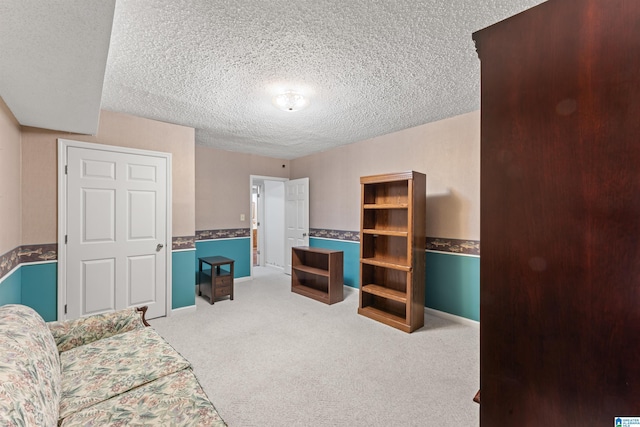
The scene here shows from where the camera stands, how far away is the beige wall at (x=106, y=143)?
2.80 meters

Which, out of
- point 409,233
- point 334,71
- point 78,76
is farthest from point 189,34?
point 409,233

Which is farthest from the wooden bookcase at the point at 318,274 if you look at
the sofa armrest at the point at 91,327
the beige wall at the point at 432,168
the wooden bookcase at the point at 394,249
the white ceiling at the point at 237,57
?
the sofa armrest at the point at 91,327

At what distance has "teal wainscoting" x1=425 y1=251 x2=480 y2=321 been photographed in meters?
3.29

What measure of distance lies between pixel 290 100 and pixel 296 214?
129 inches

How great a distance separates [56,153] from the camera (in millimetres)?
2920

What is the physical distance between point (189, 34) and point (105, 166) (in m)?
2.14

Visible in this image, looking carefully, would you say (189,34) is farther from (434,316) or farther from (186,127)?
(434,316)

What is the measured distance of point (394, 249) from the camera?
3629 mm

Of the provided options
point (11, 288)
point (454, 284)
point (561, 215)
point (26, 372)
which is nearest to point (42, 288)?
point (11, 288)

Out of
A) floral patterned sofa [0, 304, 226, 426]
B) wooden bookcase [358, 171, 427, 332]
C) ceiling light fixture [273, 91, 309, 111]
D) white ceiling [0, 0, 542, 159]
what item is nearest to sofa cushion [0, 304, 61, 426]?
floral patterned sofa [0, 304, 226, 426]

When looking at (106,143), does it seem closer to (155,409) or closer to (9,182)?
(9,182)

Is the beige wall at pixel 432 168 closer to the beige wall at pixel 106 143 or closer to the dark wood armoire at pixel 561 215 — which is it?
the beige wall at pixel 106 143

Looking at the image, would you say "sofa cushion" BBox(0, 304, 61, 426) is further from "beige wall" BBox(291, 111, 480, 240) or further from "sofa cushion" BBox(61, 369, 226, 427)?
"beige wall" BBox(291, 111, 480, 240)

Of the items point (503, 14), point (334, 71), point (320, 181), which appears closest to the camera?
point (503, 14)
